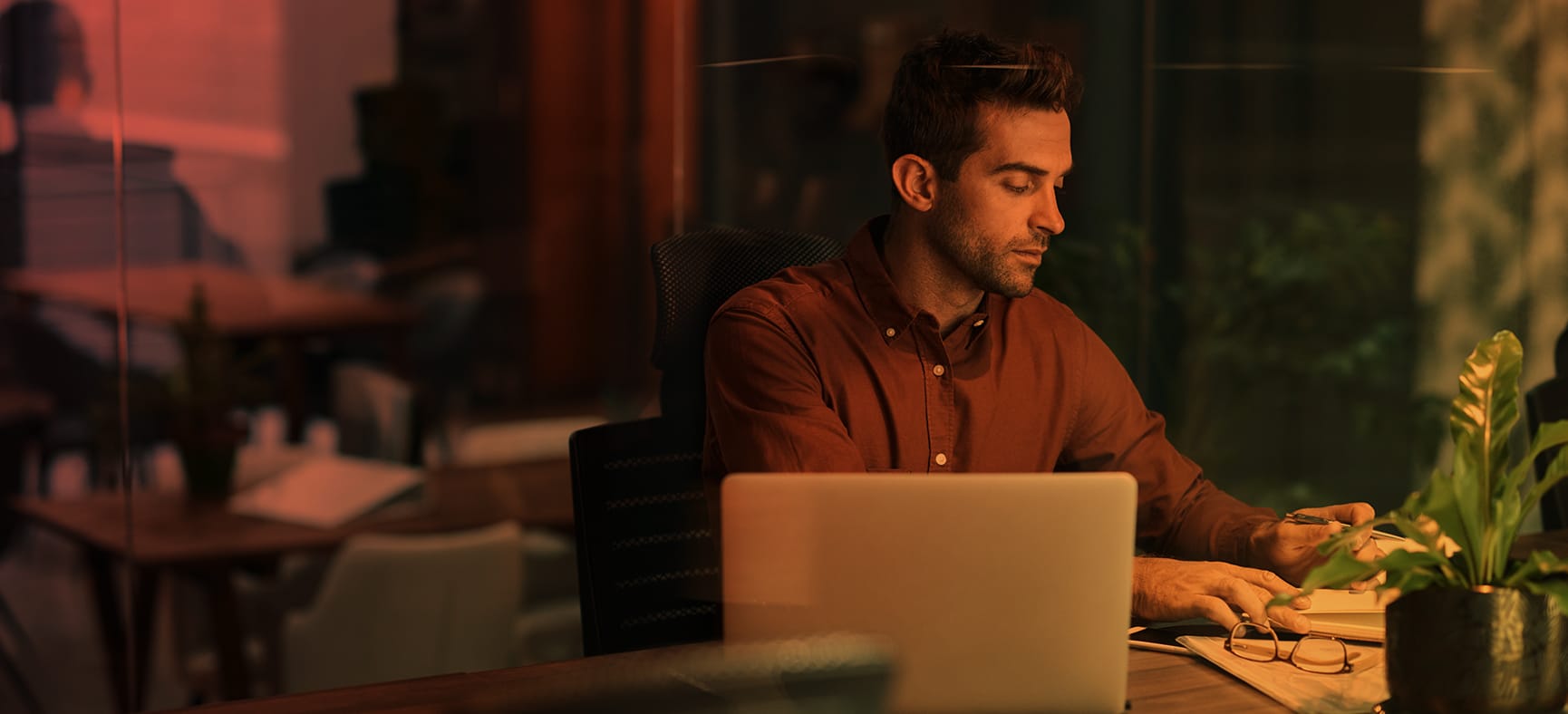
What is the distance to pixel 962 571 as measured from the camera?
1.35 metres

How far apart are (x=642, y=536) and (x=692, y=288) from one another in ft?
1.03

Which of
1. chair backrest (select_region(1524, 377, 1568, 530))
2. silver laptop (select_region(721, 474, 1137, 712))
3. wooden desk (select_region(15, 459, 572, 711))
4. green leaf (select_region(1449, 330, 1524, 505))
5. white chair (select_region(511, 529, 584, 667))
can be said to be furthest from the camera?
white chair (select_region(511, 529, 584, 667))

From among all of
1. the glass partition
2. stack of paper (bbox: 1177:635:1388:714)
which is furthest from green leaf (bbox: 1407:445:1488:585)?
the glass partition

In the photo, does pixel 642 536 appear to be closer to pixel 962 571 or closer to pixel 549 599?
pixel 962 571

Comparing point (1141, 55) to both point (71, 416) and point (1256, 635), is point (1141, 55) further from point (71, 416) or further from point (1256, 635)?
point (71, 416)

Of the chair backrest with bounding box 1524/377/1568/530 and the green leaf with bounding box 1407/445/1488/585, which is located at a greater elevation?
the green leaf with bounding box 1407/445/1488/585

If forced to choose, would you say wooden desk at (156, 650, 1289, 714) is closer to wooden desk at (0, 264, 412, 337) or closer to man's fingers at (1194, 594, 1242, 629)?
man's fingers at (1194, 594, 1242, 629)

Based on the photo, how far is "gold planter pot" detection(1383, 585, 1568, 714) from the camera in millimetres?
1372

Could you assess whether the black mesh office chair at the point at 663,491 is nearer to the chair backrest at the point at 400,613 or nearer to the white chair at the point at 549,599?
the chair backrest at the point at 400,613

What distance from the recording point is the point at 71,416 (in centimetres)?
301

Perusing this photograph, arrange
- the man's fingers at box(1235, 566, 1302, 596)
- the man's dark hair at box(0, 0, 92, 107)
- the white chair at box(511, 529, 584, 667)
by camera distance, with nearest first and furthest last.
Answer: the man's fingers at box(1235, 566, 1302, 596), the man's dark hair at box(0, 0, 92, 107), the white chair at box(511, 529, 584, 667)

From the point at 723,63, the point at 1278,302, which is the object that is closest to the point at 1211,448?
the point at 1278,302

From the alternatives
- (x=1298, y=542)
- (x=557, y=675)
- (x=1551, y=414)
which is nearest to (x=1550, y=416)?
(x=1551, y=414)

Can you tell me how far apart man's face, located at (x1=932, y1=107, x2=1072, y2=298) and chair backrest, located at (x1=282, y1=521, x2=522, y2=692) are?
1.37 m
